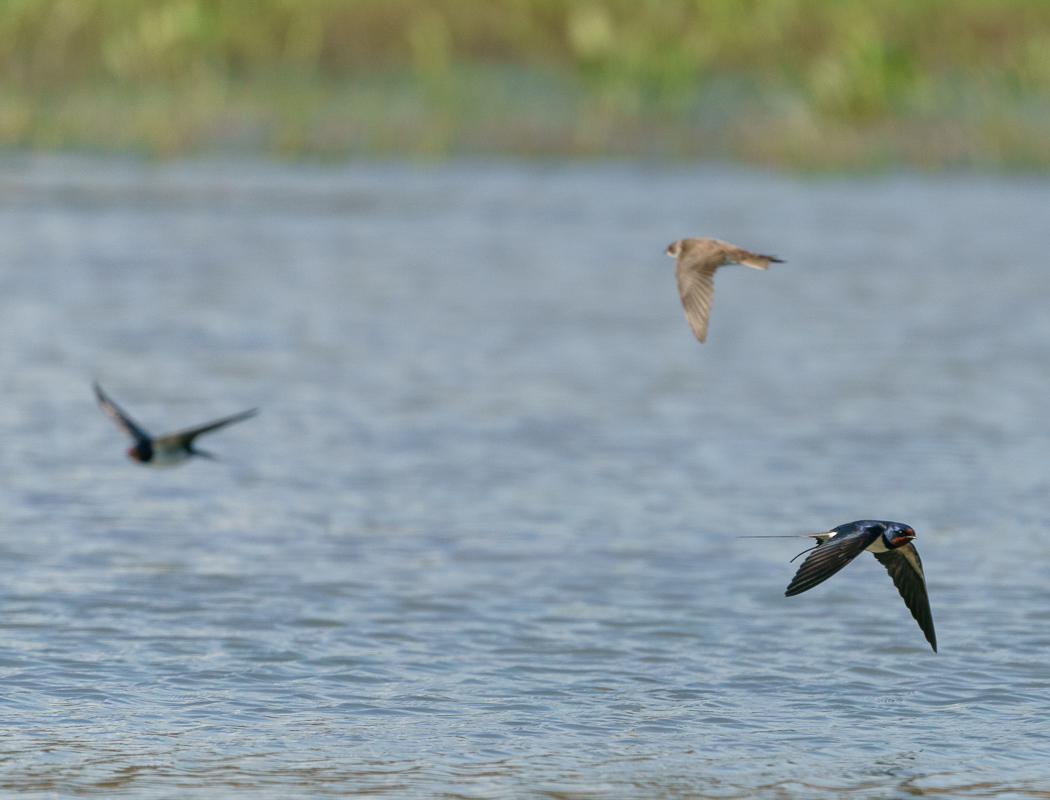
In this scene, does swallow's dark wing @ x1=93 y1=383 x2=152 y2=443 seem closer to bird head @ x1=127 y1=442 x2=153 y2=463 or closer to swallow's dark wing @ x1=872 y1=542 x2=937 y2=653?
bird head @ x1=127 y1=442 x2=153 y2=463

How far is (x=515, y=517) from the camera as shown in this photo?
38.7ft

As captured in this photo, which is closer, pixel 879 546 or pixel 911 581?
pixel 879 546

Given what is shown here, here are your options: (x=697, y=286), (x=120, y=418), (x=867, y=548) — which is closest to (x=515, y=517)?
(x=120, y=418)

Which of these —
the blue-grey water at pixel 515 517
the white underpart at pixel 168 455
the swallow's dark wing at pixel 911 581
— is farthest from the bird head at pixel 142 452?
the swallow's dark wing at pixel 911 581

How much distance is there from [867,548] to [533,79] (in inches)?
1052

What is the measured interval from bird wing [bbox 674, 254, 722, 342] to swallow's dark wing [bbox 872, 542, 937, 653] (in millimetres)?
1092

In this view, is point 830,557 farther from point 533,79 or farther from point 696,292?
point 533,79

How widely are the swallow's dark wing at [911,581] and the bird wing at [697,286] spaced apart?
1092 millimetres

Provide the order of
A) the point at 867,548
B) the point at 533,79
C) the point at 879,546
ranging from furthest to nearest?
the point at 533,79
the point at 879,546
the point at 867,548

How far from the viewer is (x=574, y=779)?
24.2 ft

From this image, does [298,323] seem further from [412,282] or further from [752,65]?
[752,65]

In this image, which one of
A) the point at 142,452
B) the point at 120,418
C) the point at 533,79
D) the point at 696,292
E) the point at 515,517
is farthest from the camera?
the point at 533,79

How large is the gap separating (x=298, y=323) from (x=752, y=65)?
15785mm

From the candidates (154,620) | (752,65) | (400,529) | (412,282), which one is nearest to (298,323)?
(412,282)
